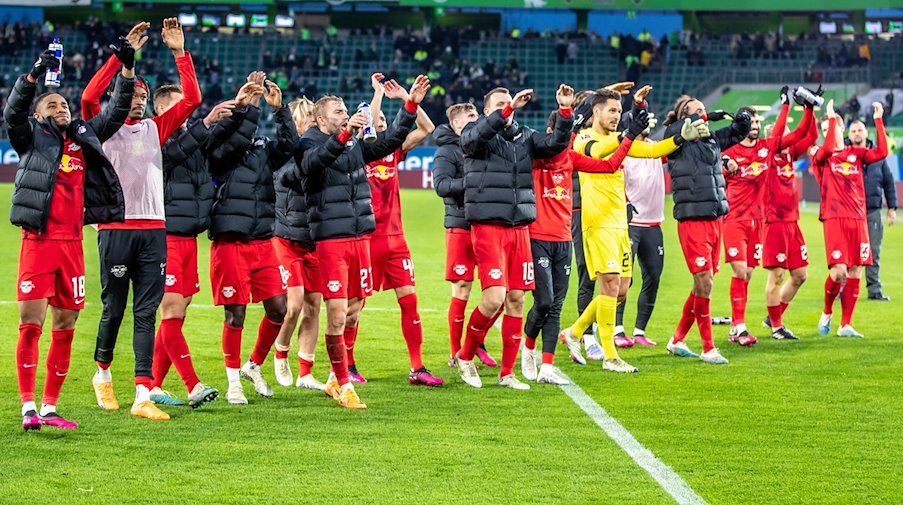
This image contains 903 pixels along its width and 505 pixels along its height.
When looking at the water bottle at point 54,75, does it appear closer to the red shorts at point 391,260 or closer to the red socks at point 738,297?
the red shorts at point 391,260

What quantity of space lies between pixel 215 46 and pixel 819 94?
39.3 m

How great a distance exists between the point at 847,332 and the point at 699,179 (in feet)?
9.23

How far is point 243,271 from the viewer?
8.66m

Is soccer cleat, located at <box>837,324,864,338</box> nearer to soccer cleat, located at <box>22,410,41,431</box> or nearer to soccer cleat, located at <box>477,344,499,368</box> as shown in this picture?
soccer cleat, located at <box>477,344,499,368</box>

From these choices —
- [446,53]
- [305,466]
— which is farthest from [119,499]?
[446,53]

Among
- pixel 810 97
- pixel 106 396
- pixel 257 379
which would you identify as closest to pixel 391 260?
pixel 257 379

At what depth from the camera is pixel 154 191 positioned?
811 cm

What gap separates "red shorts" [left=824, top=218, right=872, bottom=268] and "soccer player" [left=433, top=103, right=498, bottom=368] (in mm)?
4360

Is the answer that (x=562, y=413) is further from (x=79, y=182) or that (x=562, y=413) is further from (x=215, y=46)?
(x=215, y=46)

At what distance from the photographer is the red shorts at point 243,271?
8.63m

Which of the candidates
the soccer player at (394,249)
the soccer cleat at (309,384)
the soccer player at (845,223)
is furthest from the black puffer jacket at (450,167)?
the soccer player at (845,223)

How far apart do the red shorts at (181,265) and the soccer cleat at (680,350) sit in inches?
182

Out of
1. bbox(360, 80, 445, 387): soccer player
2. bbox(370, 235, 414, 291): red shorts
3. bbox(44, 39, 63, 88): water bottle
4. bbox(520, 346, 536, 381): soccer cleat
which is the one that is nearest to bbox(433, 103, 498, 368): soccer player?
bbox(360, 80, 445, 387): soccer player

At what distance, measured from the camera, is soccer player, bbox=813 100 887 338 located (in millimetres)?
12828
